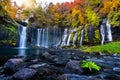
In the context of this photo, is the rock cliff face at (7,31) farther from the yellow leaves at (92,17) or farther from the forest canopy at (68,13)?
the yellow leaves at (92,17)

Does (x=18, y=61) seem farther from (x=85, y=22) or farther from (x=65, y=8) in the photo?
(x=65, y=8)

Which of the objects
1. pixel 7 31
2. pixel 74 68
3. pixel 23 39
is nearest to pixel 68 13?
pixel 23 39

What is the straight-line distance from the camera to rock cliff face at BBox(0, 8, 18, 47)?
184 ft

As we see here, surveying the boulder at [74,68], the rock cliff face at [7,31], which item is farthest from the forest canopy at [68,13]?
the boulder at [74,68]

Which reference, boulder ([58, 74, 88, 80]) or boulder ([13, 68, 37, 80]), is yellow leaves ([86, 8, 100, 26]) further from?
boulder ([13, 68, 37, 80])

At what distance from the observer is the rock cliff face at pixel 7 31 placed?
56.2 metres

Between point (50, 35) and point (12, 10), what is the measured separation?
20487 mm

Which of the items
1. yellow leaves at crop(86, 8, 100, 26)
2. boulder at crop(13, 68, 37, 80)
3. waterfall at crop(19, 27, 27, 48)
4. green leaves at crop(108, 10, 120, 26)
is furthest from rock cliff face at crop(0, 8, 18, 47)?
boulder at crop(13, 68, 37, 80)

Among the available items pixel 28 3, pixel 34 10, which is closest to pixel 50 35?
pixel 34 10

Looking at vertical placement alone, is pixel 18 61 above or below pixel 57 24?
below

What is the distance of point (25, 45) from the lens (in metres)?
62.7

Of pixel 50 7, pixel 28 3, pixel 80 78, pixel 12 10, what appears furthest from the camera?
pixel 28 3

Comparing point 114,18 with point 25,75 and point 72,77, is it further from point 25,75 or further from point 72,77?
point 25,75

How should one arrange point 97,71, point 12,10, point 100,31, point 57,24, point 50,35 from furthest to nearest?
point 12,10, point 57,24, point 50,35, point 100,31, point 97,71
